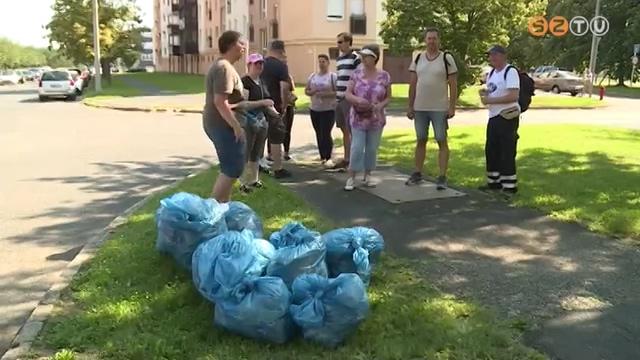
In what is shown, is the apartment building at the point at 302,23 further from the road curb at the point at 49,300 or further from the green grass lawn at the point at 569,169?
the road curb at the point at 49,300

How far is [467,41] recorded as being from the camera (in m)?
24.9

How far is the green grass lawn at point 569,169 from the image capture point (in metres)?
6.96

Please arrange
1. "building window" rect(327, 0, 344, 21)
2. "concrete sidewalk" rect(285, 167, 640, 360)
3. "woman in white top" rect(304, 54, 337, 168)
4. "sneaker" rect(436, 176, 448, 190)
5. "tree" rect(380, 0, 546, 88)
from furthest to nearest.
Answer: "building window" rect(327, 0, 344, 21), "tree" rect(380, 0, 546, 88), "woman in white top" rect(304, 54, 337, 168), "sneaker" rect(436, 176, 448, 190), "concrete sidewalk" rect(285, 167, 640, 360)

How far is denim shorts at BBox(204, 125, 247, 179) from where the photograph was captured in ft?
20.2

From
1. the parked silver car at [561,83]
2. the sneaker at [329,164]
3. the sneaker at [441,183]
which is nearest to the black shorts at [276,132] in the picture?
the sneaker at [329,164]

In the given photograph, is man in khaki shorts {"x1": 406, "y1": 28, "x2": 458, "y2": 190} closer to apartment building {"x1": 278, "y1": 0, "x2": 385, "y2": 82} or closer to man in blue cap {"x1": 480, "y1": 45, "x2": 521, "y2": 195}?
man in blue cap {"x1": 480, "y1": 45, "x2": 521, "y2": 195}

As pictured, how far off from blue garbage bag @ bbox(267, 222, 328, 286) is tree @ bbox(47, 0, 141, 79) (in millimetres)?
44385

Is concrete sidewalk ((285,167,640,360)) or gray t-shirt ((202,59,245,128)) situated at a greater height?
gray t-shirt ((202,59,245,128))

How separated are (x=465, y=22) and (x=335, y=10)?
63.4 ft

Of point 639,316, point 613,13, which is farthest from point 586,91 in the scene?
point 639,316

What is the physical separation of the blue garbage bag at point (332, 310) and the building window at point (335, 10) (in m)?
40.5

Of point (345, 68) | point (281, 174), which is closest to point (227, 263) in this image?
point (281, 174)

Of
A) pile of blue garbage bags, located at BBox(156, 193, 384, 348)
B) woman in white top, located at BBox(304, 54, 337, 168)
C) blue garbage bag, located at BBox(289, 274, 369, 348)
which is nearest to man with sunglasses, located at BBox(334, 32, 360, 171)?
woman in white top, located at BBox(304, 54, 337, 168)

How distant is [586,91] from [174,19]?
6855cm
